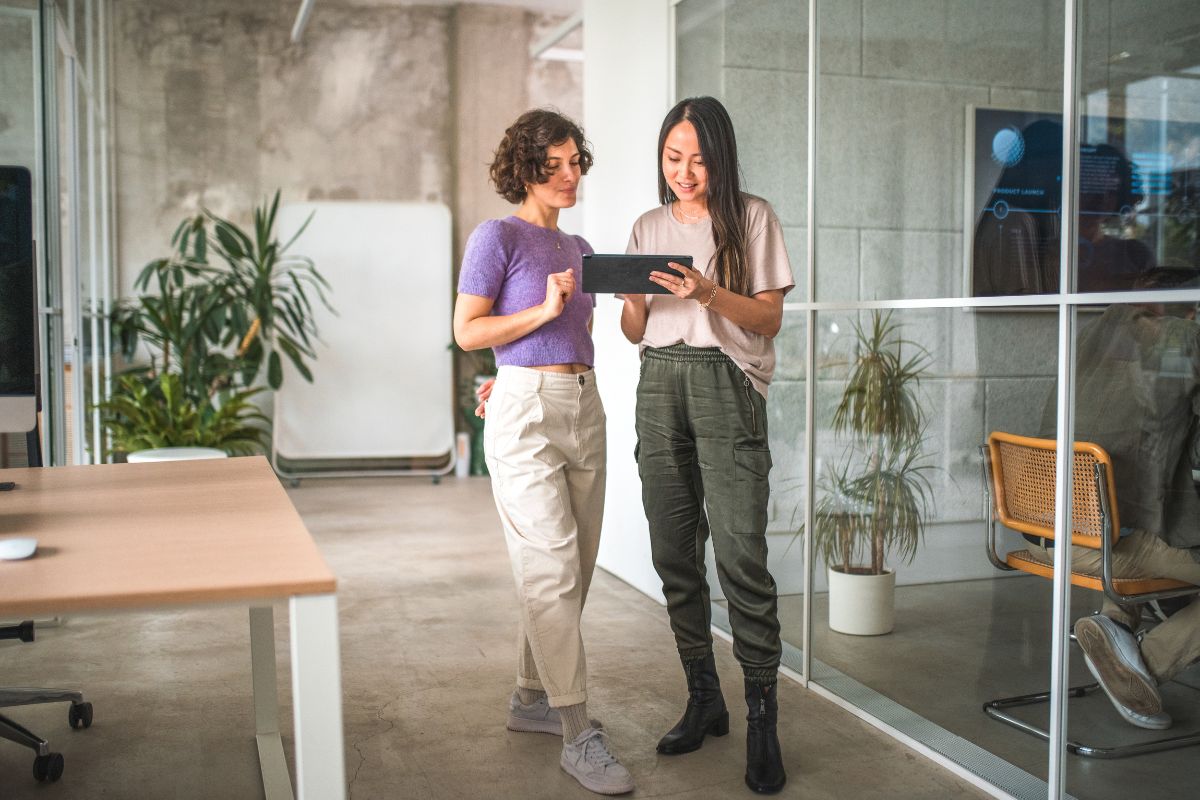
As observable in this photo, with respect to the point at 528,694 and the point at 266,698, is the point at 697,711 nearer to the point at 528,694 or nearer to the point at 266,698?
the point at 528,694

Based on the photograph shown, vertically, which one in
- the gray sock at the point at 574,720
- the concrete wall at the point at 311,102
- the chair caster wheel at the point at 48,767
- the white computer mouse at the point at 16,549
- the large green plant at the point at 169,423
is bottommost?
the chair caster wheel at the point at 48,767

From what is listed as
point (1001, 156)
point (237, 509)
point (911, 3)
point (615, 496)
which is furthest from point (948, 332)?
point (615, 496)

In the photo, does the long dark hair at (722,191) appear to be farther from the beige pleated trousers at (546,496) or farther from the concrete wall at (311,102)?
the concrete wall at (311,102)

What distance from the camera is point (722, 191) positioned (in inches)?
108

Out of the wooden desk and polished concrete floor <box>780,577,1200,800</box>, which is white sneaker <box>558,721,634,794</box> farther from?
the wooden desk

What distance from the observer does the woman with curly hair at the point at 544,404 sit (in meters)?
2.68

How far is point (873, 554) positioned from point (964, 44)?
1.42 meters

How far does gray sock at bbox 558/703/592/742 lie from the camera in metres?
2.74

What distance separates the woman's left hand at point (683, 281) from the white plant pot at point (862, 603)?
1125 millimetres

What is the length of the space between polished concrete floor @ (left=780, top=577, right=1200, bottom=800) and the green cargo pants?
1.67ft

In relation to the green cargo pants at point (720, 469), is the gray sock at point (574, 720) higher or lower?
lower

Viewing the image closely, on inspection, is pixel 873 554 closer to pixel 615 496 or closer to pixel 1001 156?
pixel 1001 156

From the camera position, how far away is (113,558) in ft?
5.48

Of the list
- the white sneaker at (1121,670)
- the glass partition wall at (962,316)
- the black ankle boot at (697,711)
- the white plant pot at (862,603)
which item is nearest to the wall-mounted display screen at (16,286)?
the black ankle boot at (697,711)
